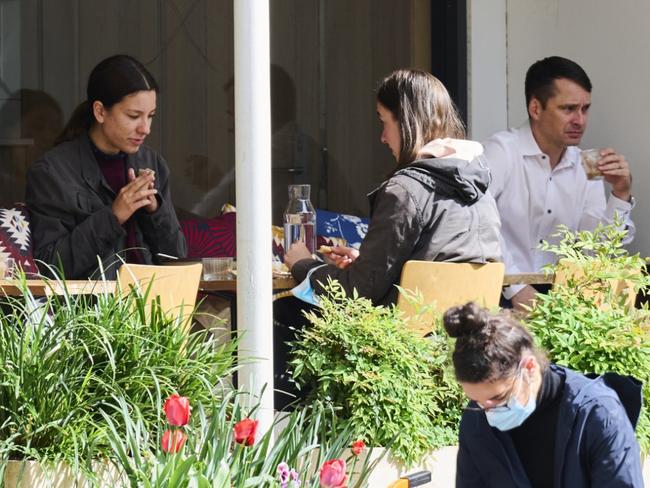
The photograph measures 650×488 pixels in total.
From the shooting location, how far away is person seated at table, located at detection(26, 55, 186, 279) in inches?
174

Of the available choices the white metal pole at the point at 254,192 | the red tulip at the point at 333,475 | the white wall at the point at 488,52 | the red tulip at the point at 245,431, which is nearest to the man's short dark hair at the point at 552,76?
the white wall at the point at 488,52

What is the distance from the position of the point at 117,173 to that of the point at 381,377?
5.57 feet

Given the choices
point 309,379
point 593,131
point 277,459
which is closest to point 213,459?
point 277,459

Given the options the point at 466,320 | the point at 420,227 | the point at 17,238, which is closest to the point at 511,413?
the point at 466,320

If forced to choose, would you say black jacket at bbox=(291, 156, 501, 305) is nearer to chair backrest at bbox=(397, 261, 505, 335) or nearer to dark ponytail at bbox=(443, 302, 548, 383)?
chair backrest at bbox=(397, 261, 505, 335)

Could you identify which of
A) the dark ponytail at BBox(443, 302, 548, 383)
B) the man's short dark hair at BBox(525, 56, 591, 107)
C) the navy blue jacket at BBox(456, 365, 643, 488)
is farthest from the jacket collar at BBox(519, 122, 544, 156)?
the dark ponytail at BBox(443, 302, 548, 383)

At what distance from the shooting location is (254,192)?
3.47 metres

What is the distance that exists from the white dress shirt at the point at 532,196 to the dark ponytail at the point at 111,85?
5.38 feet

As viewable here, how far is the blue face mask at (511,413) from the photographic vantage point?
272 cm

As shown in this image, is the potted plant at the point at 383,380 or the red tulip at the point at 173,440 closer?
the red tulip at the point at 173,440

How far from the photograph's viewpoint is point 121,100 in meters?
4.71

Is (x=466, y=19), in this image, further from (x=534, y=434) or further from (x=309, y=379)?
(x=534, y=434)

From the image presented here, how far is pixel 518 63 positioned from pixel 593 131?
566 millimetres

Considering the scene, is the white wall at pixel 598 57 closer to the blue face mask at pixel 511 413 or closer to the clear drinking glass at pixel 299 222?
the clear drinking glass at pixel 299 222
